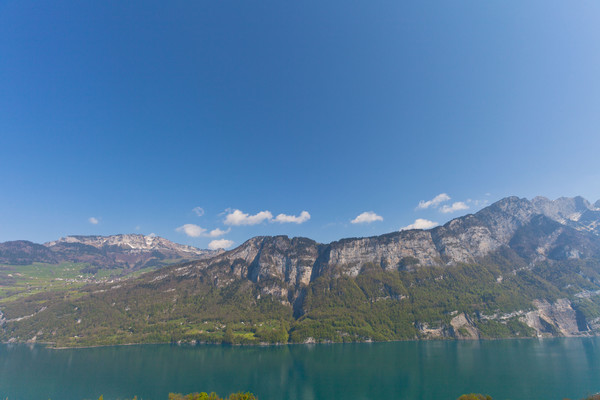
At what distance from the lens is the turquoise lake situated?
270 feet

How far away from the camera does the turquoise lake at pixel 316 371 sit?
270 ft

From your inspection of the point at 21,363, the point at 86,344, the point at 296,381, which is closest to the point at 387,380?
the point at 296,381

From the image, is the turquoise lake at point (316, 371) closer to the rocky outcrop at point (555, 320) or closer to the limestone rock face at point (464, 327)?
the limestone rock face at point (464, 327)

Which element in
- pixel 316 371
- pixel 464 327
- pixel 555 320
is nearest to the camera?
pixel 316 371

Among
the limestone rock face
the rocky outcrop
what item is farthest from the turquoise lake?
the rocky outcrop

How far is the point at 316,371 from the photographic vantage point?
10706 cm

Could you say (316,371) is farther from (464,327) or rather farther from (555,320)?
(555,320)

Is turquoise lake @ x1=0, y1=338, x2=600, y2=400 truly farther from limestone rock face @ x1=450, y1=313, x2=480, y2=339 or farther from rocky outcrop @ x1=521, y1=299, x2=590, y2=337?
rocky outcrop @ x1=521, y1=299, x2=590, y2=337

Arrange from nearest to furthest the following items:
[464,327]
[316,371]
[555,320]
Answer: [316,371] → [464,327] → [555,320]

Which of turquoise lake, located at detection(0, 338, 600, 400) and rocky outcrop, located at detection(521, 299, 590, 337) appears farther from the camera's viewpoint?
rocky outcrop, located at detection(521, 299, 590, 337)

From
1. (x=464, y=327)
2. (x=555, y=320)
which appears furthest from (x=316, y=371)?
(x=555, y=320)

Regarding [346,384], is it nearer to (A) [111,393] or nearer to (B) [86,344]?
(A) [111,393]

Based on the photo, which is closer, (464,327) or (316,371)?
(316,371)

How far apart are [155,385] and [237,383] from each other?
28072 mm
